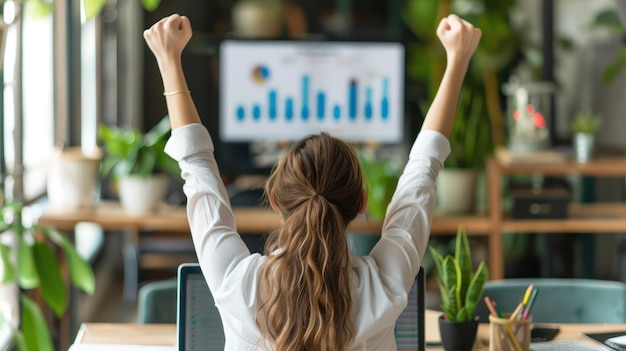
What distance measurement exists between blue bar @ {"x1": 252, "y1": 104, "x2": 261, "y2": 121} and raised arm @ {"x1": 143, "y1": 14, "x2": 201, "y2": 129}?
2445 mm

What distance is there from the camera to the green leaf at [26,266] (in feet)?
8.76

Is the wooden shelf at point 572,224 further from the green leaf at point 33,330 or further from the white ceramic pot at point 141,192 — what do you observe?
the green leaf at point 33,330

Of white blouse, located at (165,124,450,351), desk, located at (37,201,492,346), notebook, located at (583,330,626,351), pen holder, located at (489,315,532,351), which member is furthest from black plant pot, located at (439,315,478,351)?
desk, located at (37,201,492,346)

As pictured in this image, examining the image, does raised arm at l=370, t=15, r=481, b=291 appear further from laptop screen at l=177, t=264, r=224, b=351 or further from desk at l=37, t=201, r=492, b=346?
desk at l=37, t=201, r=492, b=346

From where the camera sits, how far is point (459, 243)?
2.07m

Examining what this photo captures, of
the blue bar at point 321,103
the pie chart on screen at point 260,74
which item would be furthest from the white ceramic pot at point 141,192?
the blue bar at point 321,103

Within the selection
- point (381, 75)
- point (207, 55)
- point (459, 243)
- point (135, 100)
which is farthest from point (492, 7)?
point (459, 243)

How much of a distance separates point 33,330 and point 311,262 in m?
1.47

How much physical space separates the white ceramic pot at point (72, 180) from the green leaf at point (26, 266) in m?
1.13

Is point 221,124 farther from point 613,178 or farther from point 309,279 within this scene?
Answer: point 309,279

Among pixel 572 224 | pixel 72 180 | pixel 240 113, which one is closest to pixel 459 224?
pixel 572 224

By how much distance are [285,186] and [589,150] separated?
280 centimetres

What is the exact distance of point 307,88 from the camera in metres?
4.14

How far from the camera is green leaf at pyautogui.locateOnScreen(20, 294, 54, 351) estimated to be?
106 inches
